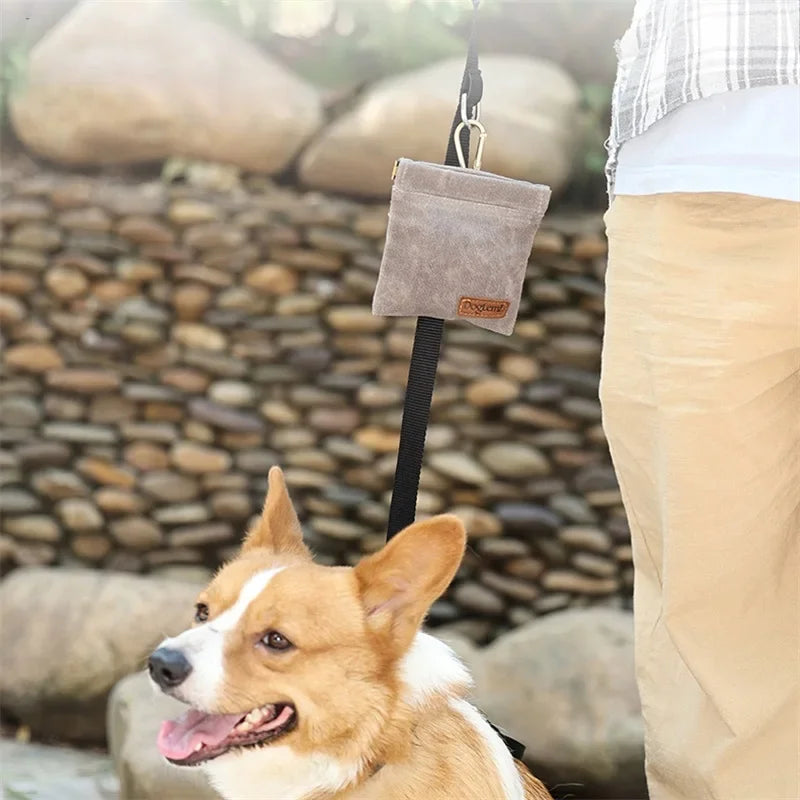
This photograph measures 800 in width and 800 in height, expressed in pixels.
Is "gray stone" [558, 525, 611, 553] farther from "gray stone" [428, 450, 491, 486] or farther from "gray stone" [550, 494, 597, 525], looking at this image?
"gray stone" [428, 450, 491, 486]

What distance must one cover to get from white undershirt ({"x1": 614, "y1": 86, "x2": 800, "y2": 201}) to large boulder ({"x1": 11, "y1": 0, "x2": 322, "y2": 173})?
2.24 m

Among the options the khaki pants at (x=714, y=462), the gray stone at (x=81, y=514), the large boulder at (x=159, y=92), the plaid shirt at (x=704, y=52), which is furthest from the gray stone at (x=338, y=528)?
the plaid shirt at (x=704, y=52)

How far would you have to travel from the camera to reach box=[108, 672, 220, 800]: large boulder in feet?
9.03

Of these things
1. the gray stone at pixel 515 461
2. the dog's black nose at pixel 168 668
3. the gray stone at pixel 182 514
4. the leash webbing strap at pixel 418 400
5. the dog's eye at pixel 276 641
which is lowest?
the gray stone at pixel 182 514

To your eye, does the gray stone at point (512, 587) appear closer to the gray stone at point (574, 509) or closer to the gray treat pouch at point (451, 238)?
the gray stone at point (574, 509)

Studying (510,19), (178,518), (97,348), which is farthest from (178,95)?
(178,518)

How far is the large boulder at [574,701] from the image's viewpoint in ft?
10.7

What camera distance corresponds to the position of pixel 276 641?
1750mm

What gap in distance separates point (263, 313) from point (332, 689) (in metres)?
2.15

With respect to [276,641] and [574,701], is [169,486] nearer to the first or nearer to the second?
[574,701]

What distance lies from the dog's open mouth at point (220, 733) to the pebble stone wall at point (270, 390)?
197 centimetres

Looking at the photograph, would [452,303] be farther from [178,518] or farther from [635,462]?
[178,518]

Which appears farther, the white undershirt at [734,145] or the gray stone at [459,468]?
the gray stone at [459,468]

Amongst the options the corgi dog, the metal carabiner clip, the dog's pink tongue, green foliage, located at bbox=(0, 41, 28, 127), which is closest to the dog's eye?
the corgi dog
